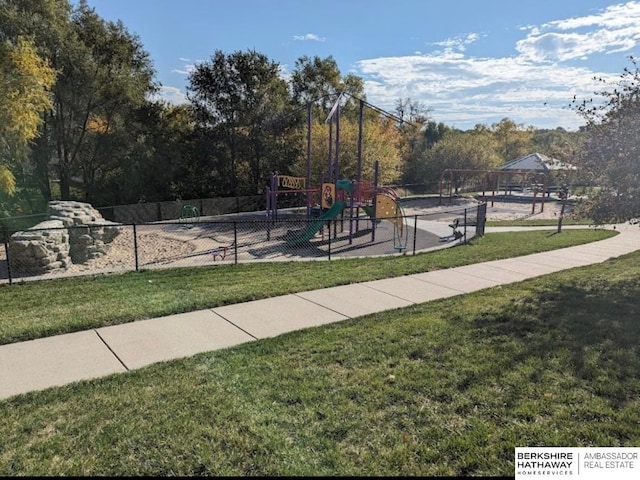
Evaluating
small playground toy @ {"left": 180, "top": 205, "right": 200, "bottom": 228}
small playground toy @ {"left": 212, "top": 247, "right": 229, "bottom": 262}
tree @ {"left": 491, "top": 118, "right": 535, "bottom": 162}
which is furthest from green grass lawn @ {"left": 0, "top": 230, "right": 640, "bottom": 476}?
tree @ {"left": 491, "top": 118, "right": 535, "bottom": 162}

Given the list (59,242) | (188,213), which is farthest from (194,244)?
(188,213)

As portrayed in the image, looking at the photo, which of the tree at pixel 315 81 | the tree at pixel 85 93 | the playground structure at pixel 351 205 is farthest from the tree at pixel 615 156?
the tree at pixel 315 81

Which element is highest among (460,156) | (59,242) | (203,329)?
(460,156)

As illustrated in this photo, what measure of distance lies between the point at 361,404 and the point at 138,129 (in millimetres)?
24640

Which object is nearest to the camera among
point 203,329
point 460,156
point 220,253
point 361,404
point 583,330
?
point 361,404

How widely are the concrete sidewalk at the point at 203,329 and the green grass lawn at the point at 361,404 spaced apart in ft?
1.11

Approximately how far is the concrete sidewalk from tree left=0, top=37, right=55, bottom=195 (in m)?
10.5

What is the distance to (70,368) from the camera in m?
4.59

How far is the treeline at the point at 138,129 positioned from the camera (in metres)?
19.3

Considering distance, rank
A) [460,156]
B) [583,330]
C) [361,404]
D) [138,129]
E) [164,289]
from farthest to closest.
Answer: [460,156]
[138,129]
[164,289]
[583,330]
[361,404]

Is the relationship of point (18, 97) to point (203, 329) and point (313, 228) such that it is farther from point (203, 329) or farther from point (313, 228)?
point (203, 329)

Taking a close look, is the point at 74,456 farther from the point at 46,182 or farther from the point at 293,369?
the point at 46,182

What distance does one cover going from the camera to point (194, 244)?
15.2 metres

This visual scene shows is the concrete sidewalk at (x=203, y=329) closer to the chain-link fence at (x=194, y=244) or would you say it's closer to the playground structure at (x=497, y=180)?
the chain-link fence at (x=194, y=244)
